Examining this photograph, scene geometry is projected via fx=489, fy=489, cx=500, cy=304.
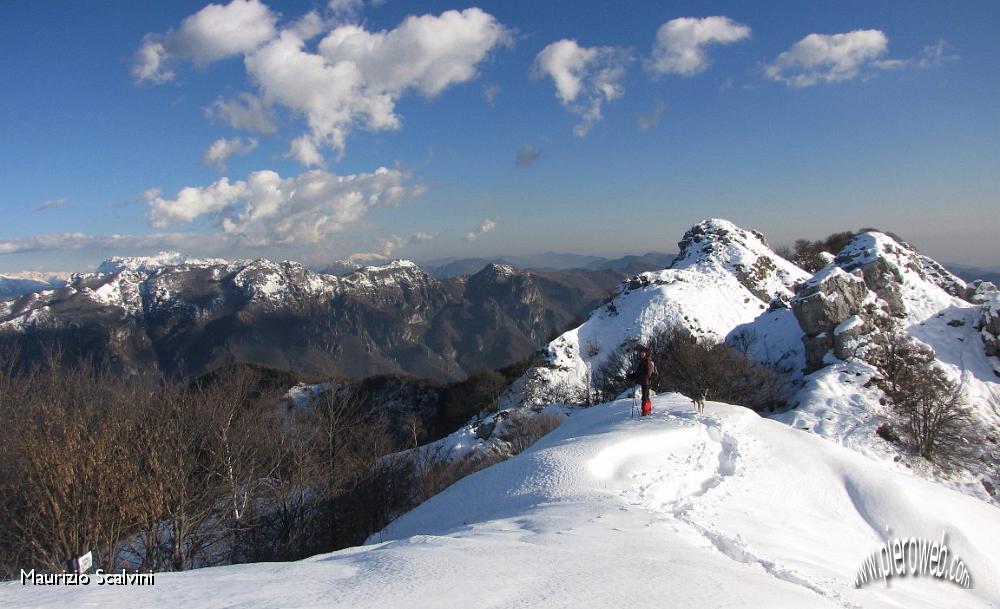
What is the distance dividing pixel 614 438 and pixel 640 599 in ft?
30.1

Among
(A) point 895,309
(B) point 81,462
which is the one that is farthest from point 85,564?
(A) point 895,309

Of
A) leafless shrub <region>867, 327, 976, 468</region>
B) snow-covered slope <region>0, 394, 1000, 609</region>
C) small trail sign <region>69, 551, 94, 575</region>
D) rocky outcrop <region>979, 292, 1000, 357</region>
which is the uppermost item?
small trail sign <region>69, 551, 94, 575</region>

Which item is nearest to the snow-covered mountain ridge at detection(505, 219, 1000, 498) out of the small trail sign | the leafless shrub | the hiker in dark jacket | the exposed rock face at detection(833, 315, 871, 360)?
the exposed rock face at detection(833, 315, 871, 360)

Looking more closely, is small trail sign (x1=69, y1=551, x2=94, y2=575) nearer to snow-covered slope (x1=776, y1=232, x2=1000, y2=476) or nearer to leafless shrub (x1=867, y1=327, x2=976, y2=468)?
snow-covered slope (x1=776, y1=232, x2=1000, y2=476)

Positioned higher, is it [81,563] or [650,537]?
[81,563]

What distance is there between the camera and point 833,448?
50.2 ft

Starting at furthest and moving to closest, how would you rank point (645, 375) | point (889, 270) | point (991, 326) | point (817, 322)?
point (889, 270), point (817, 322), point (991, 326), point (645, 375)

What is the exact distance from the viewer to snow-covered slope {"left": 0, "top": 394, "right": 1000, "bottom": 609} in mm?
5832

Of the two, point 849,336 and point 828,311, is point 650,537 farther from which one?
point 828,311

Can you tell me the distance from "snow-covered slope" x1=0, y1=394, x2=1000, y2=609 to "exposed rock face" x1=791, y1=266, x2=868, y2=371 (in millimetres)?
26704

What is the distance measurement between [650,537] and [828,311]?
131ft

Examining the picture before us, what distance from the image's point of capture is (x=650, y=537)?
8.72 metres

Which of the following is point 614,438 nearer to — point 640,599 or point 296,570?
point 640,599

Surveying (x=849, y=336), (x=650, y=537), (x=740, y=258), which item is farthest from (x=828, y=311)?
(x=650, y=537)
